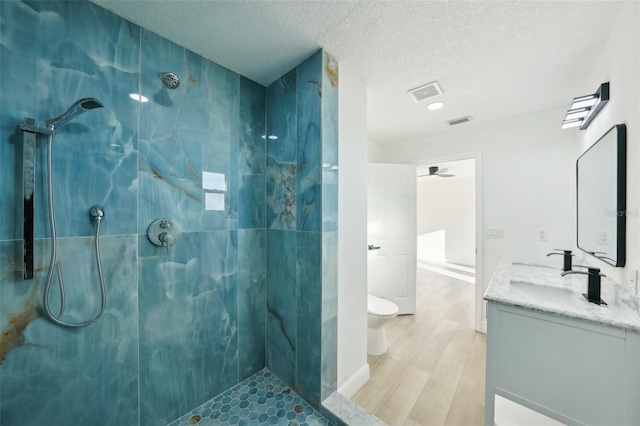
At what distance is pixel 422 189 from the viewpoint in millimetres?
7250

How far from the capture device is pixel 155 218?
1381 millimetres

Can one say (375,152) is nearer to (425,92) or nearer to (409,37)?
(425,92)

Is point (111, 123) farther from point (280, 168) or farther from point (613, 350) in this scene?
point (613, 350)

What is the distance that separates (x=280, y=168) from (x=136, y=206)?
922mm

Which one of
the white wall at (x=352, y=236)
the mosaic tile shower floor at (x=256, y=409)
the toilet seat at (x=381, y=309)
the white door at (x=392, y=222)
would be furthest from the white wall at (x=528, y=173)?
the mosaic tile shower floor at (x=256, y=409)

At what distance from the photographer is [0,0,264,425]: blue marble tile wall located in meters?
1.02

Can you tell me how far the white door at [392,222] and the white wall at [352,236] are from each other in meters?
1.35

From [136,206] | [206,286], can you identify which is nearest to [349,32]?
[136,206]

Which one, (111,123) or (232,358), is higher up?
(111,123)

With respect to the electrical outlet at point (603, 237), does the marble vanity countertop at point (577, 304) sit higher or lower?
lower

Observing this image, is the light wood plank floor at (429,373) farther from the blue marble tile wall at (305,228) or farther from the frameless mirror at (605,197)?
the frameless mirror at (605,197)

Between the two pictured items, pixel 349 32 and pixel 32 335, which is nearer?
pixel 32 335

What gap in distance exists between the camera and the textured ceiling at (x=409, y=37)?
1.23 meters

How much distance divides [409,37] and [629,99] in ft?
3.74
